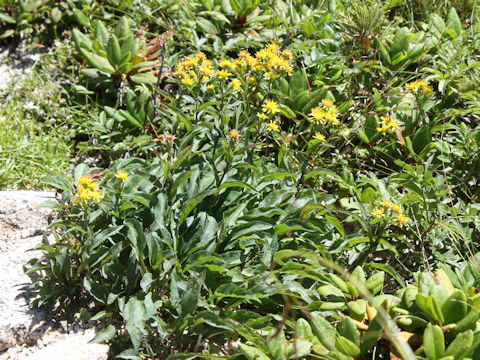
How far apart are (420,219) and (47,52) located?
11.2 ft

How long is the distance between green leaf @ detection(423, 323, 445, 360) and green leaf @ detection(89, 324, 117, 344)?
1.27 metres

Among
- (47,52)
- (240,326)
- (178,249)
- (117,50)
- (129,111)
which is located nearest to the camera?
(240,326)

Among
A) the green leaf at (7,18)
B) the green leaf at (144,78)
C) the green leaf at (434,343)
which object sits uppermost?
the green leaf at (7,18)

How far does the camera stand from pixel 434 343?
6.27ft

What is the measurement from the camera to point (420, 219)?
267 cm

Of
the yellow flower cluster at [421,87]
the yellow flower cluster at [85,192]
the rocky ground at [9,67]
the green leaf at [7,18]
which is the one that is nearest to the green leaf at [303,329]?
the yellow flower cluster at [85,192]

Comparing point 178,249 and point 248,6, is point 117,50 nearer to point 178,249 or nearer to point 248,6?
point 248,6

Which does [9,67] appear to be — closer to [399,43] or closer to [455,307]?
[399,43]

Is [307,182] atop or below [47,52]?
below

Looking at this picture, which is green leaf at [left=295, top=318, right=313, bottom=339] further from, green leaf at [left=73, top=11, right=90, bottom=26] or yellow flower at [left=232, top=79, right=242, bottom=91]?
green leaf at [left=73, top=11, right=90, bottom=26]

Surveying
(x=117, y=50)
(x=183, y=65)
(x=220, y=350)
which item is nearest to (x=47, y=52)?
(x=117, y=50)

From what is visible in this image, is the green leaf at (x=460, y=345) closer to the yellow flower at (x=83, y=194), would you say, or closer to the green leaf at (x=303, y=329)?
the green leaf at (x=303, y=329)

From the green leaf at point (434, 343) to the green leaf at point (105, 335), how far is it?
127 centimetres

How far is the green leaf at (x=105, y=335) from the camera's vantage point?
208cm
